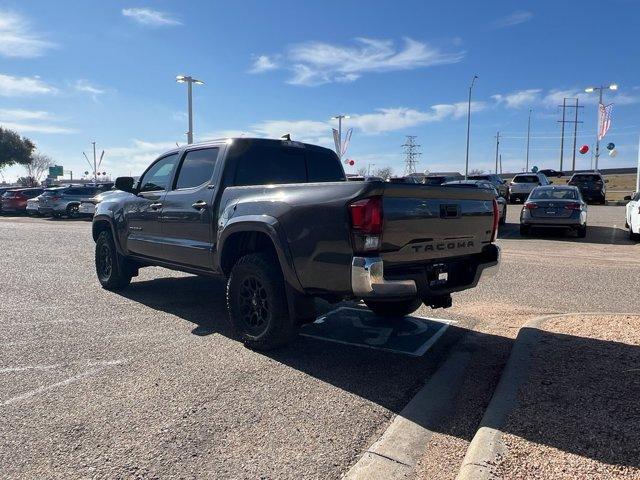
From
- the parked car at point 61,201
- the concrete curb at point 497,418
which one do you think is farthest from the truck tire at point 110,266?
the parked car at point 61,201

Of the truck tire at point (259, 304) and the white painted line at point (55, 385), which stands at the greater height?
the truck tire at point (259, 304)

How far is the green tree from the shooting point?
211 ft

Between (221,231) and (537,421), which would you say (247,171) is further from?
(537,421)

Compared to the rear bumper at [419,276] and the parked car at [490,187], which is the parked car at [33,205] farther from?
the rear bumper at [419,276]

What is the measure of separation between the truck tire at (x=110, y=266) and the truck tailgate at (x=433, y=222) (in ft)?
16.1

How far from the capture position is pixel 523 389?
371 centimetres

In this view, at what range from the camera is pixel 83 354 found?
4723mm

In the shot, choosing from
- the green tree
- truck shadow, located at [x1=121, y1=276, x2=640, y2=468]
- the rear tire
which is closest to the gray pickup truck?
truck shadow, located at [x1=121, y1=276, x2=640, y2=468]

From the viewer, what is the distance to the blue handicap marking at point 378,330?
5156 millimetres

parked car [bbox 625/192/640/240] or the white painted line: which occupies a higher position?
parked car [bbox 625/192/640/240]

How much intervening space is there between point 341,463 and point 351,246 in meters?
1.58

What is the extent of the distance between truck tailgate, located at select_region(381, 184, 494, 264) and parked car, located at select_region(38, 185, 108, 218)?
26701 millimetres

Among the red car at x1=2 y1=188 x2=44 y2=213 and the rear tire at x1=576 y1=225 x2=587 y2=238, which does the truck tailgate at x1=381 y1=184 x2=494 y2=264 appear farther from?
the red car at x1=2 y1=188 x2=44 y2=213

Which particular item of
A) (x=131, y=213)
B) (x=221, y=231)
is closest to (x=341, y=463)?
(x=221, y=231)
